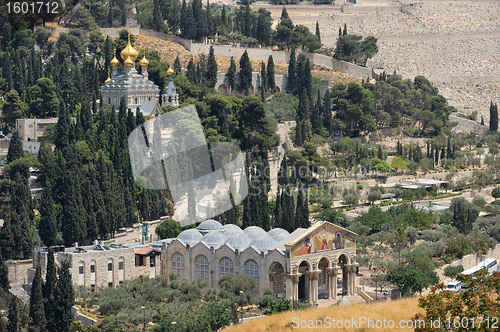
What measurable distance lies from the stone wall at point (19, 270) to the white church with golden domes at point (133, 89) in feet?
68.9

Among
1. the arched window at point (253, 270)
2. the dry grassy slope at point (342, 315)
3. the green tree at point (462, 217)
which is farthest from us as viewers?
the green tree at point (462, 217)

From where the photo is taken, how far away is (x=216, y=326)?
133ft

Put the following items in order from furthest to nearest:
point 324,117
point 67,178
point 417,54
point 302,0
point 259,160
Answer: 1. point 302,0
2. point 417,54
3. point 324,117
4. point 259,160
5. point 67,178

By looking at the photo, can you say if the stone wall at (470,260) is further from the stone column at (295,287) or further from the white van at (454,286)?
the stone column at (295,287)

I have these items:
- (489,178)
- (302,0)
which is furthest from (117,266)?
(302,0)

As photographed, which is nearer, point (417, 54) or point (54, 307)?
point (54, 307)

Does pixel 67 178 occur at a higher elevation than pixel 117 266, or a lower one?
higher

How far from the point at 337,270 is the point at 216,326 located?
10181 mm

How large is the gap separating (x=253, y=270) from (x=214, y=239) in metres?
2.86

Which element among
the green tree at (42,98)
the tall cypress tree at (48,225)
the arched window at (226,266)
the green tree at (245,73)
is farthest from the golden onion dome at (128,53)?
the arched window at (226,266)

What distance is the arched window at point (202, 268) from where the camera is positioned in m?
48.6

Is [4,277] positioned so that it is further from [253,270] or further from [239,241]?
[253,270]

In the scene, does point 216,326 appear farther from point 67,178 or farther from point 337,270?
point 67,178

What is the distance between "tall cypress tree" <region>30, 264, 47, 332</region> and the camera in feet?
135
